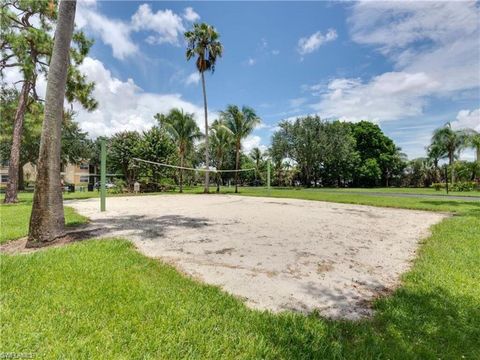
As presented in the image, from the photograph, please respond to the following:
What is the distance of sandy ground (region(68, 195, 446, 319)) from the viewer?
3256 millimetres

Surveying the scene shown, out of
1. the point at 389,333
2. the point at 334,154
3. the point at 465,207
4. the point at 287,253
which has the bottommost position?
the point at 389,333

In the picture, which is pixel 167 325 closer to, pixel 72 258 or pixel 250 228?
pixel 72 258

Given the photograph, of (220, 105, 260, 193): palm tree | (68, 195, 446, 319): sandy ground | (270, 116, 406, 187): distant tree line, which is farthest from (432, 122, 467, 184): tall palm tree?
(68, 195, 446, 319): sandy ground

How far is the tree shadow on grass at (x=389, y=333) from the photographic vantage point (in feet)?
7.18

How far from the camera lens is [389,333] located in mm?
2473

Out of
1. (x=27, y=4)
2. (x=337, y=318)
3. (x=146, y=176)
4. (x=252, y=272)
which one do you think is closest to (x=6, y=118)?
(x=27, y=4)

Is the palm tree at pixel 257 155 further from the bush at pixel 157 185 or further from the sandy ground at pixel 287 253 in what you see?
the sandy ground at pixel 287 253

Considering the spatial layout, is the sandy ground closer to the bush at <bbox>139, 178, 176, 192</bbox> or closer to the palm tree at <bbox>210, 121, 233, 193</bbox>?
the bush at <bbox>139, 178, 176, 192</bbox>

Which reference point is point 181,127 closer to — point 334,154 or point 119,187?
point 119,187

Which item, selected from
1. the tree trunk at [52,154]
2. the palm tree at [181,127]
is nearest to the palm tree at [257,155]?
the palm tree at [181,127]

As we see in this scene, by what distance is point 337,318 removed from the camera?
2.74 metres

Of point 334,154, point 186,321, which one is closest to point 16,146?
point 186,321

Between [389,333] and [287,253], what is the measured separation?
7.89ft

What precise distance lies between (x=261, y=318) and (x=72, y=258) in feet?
9.80
